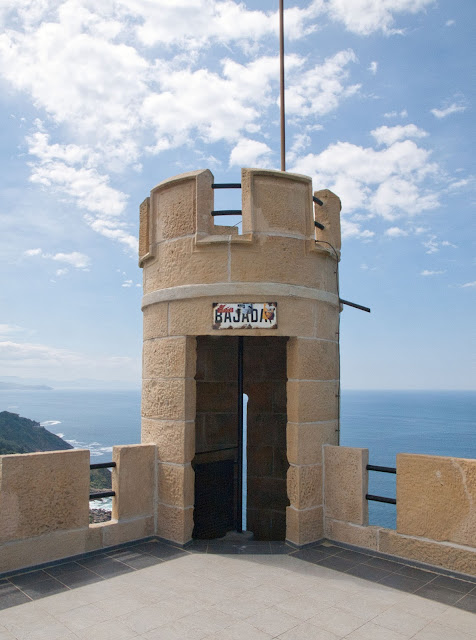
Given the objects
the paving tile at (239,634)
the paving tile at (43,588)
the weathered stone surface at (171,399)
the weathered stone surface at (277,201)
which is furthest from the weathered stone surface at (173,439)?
the weathered stone surface at (277,201)

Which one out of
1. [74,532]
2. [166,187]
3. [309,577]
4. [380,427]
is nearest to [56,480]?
[74,532]

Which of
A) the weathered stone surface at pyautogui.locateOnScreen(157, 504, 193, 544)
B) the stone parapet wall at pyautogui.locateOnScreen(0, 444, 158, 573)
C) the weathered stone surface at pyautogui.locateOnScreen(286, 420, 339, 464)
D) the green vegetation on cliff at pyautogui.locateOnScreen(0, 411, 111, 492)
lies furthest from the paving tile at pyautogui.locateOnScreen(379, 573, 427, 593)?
the green vegetation on cliff at pyautogui.locateOnScreen(0, 411, 111, 492)

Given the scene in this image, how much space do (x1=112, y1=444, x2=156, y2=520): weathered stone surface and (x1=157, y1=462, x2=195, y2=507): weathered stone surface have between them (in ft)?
0.48

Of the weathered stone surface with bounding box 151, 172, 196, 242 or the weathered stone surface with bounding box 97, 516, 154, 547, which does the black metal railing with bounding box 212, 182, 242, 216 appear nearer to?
the weathered stone surface with bounding box 151, 172, 196, 242

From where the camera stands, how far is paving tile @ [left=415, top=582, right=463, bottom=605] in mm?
5070

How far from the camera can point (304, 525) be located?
6.80m

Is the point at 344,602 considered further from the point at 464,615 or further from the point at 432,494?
the point at 432,494

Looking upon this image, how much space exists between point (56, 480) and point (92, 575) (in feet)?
4.07

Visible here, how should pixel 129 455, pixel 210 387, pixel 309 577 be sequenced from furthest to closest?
pixel 210 387, pixel 129 455, pixel 309 577

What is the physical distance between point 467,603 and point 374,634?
133 cm

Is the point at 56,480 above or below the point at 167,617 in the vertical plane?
above

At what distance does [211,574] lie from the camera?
5.70 meters

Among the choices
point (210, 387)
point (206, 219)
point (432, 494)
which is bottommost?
point (432, 494)

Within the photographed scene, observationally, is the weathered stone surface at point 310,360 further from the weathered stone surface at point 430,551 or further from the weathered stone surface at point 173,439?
the weathered stone surface at point 430,551
